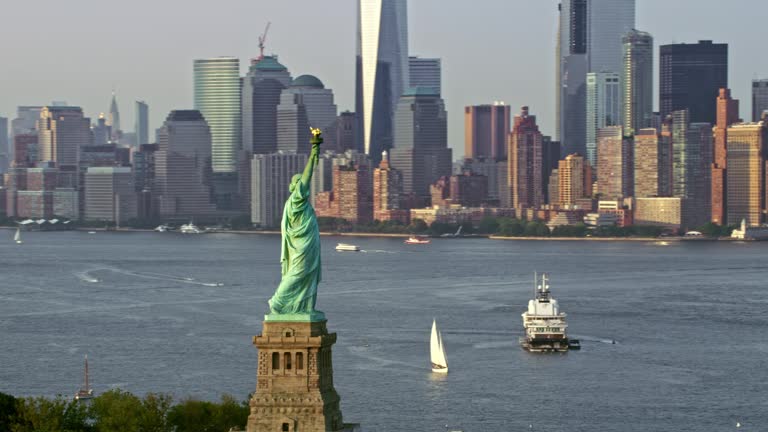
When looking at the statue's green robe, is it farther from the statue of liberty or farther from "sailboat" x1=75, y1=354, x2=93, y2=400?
"sailboat" x1=75, y1=354, x2=93, y2=400

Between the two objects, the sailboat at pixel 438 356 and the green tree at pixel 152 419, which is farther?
the sailboat at pixel 438 356

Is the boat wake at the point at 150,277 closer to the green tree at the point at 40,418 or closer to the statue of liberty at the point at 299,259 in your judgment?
the green tree at the point at 40,418

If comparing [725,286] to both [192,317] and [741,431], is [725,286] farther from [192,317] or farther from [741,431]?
[741,431]

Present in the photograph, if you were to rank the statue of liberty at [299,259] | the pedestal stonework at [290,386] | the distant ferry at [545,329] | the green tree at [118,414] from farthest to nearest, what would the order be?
the distant ferry at [545,329] → the green tree at [118,414] → the statue of liberty at [299,259] → the pedestal stonework at [290,386]

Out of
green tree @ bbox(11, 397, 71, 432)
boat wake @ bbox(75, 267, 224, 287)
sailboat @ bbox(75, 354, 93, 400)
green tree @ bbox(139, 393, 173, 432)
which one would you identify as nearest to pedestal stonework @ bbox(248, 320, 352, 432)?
green tree @ bbox(139, 393, 173, 432)

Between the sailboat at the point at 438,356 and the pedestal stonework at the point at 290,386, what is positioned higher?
the pedestal stonework at the point at 290,386

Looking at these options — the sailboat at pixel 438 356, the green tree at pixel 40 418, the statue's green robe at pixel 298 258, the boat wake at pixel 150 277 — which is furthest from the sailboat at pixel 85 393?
the boat wake at pixel 150 277

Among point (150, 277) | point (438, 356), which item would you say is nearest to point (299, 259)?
point (438, 356)
